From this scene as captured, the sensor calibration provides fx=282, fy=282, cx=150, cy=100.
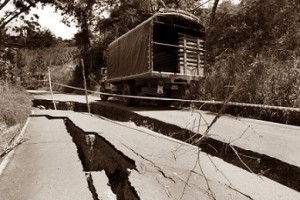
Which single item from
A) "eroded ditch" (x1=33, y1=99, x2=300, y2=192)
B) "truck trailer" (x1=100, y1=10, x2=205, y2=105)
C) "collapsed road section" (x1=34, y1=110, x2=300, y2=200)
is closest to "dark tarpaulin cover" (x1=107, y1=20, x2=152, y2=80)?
"truck trailer" (x1=100, y1=10, x2=205, y2=105)

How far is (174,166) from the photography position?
3359 millimetres

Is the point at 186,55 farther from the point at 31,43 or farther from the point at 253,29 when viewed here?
the point at 31,43

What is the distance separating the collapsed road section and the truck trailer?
447 cm

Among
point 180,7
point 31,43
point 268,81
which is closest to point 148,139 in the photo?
point 268,81

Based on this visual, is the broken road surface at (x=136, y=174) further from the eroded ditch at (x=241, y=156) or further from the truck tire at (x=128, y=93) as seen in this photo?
the truck tire at (x=128, y=93)

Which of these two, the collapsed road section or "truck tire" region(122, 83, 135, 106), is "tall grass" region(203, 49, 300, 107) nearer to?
the collapsed road section

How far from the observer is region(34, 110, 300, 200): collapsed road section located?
2.67 meters

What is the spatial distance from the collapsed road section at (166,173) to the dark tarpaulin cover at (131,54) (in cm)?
468

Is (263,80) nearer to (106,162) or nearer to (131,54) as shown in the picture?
(131,54)

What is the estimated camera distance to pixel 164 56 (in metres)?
11.4

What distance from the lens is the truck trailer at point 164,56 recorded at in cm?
916

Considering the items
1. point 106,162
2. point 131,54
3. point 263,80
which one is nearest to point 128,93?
point 131,54

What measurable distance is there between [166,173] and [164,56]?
28.4ft

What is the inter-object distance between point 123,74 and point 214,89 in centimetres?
394
